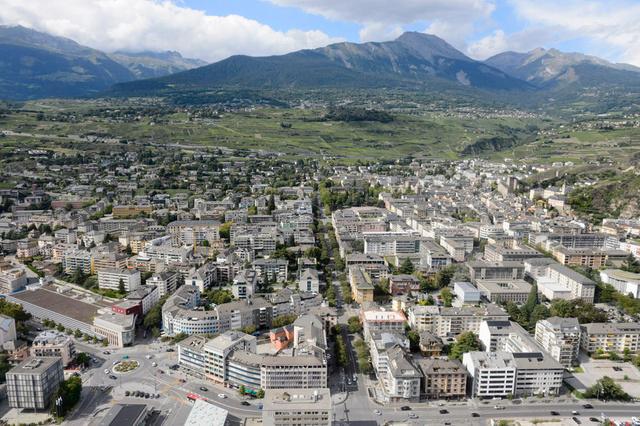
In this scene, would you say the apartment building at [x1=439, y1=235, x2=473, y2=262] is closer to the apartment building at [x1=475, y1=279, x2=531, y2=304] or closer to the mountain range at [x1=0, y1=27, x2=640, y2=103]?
the apartment building at [x1=475, y1=279, x2=531, y2=304]

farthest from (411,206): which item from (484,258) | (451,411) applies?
(451,411)

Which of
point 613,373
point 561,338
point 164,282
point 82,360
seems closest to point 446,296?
point 561,338

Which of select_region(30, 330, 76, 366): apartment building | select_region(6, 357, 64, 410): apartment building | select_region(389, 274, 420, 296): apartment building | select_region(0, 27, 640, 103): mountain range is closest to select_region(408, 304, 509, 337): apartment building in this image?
select_region(389, 274, 420, 296): apartment building

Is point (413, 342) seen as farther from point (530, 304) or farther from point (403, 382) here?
point (530, 304)

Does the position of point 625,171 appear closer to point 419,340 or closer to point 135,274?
point 419,340

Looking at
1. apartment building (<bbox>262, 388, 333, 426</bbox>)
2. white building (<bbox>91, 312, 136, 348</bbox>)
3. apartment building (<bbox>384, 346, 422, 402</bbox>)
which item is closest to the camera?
apartment building (<bbox>262, 388, 333, 426</bbox>)
